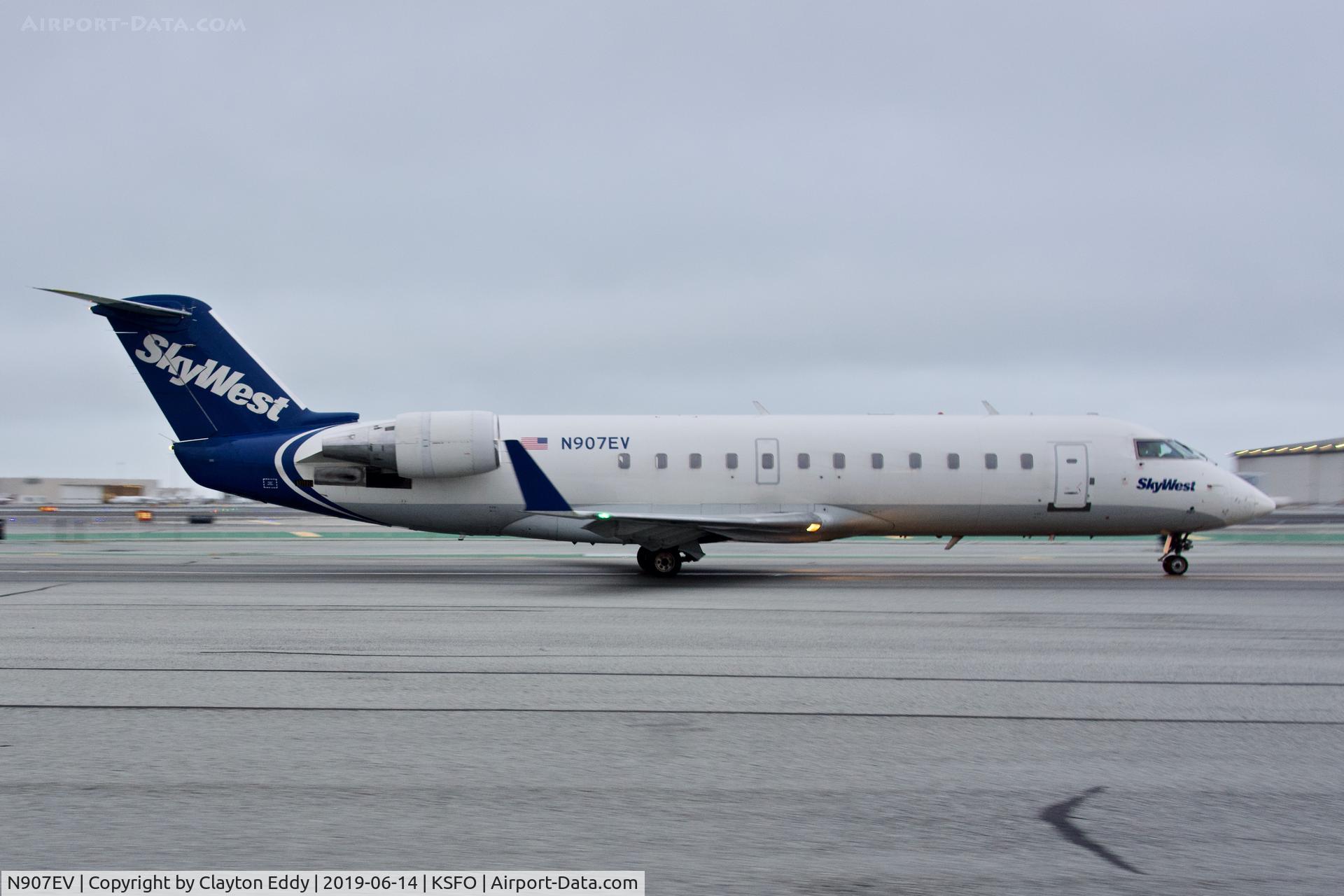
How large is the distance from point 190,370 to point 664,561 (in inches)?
382

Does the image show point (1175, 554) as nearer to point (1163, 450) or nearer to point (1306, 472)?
point (1163, 450)

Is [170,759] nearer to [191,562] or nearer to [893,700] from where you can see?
[893,700]

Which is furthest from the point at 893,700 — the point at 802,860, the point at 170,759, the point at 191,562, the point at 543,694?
the point at 191,562

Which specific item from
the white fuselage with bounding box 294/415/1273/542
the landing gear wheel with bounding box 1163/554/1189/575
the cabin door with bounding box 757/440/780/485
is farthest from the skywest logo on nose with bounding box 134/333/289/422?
the landing gear wheel with bounding box 1163/554/1189/575

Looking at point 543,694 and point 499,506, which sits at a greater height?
point 499,506

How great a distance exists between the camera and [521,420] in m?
18.9

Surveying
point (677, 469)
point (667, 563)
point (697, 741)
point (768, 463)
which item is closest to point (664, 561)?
point (667, 563)

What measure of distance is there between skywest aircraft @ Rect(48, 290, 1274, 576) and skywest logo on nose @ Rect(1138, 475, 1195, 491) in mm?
29

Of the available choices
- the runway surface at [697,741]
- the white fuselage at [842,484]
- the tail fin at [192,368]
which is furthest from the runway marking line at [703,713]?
the tail fin at [192,368]

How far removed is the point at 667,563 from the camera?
1766 centimetres

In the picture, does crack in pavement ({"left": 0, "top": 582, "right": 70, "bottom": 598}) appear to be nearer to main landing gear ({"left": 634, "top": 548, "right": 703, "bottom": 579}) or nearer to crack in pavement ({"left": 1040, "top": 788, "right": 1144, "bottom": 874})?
main landing gear ({"left": 634, "top": 548, "right": 703, "bottom": 579})

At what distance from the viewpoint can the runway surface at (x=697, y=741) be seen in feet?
14.0

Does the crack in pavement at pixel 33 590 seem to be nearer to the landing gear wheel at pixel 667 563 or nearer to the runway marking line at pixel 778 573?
the runway marking line at pixel 778 573

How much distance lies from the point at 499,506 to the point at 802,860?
47.6 feet
